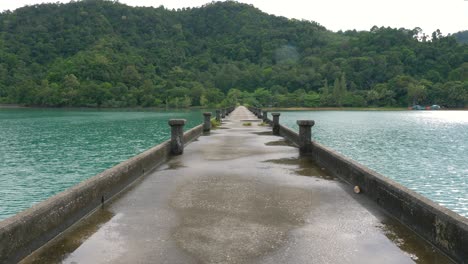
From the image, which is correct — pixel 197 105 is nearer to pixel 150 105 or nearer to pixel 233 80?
pixel 150 105

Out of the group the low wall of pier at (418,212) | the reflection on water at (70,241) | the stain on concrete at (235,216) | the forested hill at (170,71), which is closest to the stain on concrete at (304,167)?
the low wall of pier at (418,212)

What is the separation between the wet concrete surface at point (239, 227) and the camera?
4.96m

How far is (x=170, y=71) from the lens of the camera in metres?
177

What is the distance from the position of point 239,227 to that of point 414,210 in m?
2.83

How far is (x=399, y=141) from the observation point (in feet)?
142

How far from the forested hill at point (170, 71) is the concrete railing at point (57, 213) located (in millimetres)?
135058

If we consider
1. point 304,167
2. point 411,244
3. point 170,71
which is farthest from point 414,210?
point 170,71

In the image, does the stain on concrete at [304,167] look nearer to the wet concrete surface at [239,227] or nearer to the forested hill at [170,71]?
the wet concrete surface at [239,227]

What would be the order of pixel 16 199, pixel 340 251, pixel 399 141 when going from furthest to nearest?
pixel 399 141
pixel 16 199
pixel 340 251

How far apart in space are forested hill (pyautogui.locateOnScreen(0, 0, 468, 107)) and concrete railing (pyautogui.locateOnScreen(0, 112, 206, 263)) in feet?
443

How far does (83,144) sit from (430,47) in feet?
582

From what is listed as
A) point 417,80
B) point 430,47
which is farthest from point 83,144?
point 430,47

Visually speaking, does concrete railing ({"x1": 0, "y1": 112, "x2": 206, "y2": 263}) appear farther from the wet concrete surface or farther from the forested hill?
the forested hill

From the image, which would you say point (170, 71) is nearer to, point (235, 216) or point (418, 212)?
point (235, 216)
